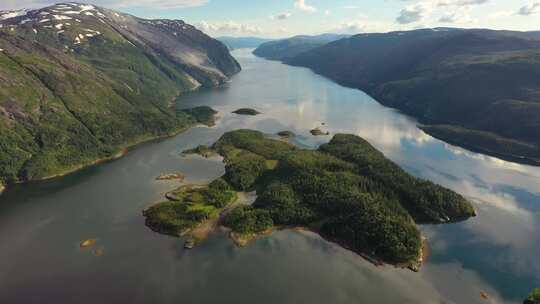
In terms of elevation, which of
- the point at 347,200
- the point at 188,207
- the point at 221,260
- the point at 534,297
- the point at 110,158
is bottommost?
the point at 534,297

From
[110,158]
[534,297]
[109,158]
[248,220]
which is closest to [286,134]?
[110,158]

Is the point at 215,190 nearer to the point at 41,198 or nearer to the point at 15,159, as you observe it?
the point at 41,198

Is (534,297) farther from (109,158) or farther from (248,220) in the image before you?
(109,158)

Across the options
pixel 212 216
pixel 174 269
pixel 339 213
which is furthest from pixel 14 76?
pixel 339 213

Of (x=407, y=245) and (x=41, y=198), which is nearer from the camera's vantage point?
(x=407, y=245)

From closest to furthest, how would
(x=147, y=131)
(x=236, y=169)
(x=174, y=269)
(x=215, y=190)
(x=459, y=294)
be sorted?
(x=459, y=294) < (x=174, y=269) < (x=215, y=190) < (x=236, y=169) < (x=147, y=131)
